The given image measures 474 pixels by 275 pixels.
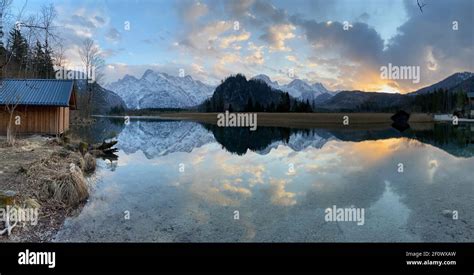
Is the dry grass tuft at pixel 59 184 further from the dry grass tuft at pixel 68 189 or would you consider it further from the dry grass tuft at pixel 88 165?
the dry grass tuft at pixel 88 165

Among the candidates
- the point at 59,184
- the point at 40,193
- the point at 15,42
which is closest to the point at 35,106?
the point at 15,42

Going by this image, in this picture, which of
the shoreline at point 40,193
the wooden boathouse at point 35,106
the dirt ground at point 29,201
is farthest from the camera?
the wooden boathouse at point 35,106

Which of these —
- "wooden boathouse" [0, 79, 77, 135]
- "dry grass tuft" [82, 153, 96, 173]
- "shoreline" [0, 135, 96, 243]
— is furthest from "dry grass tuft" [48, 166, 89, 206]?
"wooden boathouse" [0, 79, 77, 135]

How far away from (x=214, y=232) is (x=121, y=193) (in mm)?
4437

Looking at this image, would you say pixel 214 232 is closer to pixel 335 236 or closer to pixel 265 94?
pixel 335 236

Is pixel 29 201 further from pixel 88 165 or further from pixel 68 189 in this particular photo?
pixel 88 165

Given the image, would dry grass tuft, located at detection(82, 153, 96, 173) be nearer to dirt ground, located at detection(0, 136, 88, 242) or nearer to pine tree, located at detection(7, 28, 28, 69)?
dirt ground, located at detection(0, 136, 88, 242)

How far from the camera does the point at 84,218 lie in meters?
7.09

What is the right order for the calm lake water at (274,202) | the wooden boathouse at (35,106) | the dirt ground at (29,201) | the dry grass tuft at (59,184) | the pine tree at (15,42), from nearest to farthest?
the dirt ground at (29,201) < the calm lake water at (274,202) < the dry grass tuft at (59,184) < the pine tree at (15,42) < the wooden boathouse at (35,106)

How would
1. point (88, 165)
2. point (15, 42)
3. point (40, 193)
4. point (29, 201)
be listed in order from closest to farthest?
point (29, 201)
point (40, 193)
point (88, 165)
point (15, 42)

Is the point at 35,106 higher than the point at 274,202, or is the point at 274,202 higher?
the point at 35,106

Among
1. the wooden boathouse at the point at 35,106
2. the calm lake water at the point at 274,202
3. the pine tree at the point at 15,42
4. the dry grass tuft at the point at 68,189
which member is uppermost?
the pine tree at the point at 15,42

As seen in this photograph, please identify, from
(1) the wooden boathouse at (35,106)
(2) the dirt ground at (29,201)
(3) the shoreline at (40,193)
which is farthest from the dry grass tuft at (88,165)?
(1) the wooden boathouse at (35,106)
